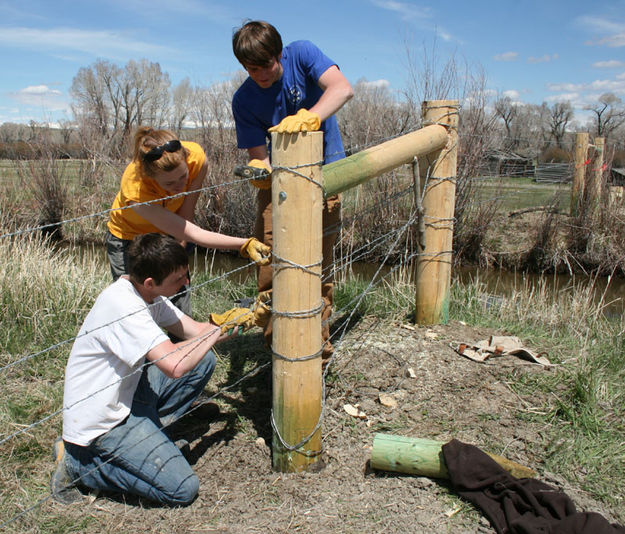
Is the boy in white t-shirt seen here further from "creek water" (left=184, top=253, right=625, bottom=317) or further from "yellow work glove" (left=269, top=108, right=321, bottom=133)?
"creek water" (left=184, top=253, right=625, bottom=317)

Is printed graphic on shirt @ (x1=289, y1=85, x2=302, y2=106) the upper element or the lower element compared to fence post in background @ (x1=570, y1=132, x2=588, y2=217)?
upper

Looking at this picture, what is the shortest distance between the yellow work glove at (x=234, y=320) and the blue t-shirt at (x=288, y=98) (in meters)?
1.05

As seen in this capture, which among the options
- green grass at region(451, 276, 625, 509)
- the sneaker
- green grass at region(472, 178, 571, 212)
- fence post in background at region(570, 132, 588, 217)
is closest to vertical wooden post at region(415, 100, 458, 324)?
green grass at region(451, 276, 625, 509)

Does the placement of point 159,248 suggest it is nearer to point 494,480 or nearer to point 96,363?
point 96,363

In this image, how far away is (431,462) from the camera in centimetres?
227

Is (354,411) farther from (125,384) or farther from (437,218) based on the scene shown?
(437,218)

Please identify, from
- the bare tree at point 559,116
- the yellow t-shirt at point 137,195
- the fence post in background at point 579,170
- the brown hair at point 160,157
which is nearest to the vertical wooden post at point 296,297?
the brown hair at point 160,157

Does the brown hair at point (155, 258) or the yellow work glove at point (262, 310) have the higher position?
the brown hair at point (155, 258)

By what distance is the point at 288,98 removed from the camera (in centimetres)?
299

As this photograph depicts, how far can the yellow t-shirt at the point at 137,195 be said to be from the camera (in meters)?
2.80

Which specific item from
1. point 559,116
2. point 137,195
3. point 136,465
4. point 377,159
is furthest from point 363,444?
point 559,116

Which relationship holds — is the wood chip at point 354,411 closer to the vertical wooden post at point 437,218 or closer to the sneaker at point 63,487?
the vertical wooden post at point 437,218

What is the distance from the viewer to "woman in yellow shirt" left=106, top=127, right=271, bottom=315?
8.57 ft

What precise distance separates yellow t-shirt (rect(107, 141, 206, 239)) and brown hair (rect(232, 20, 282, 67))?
612mm
